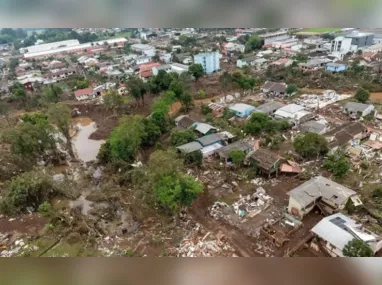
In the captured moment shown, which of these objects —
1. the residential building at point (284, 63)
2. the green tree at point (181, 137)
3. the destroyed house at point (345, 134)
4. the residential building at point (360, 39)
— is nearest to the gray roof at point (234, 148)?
the green tree at point (181, 137)

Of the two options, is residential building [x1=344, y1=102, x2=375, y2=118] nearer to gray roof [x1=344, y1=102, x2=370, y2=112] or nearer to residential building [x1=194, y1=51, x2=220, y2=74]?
gray roof [x1=344, y1=102, x2=370, y2=112]

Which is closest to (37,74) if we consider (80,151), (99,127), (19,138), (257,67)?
(99,127)

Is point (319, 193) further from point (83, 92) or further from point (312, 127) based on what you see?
point (83, 92)

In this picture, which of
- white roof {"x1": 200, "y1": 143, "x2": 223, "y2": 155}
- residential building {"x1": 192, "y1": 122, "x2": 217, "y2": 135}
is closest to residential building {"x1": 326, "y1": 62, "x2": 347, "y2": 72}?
residential building {"x1": 192, "y1": 122, "x2": 217, "y2": 135}

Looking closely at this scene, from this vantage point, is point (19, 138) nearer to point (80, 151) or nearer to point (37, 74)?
point (80, 151)

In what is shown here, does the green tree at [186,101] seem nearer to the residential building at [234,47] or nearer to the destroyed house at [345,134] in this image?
the destroyed house at [345,134]

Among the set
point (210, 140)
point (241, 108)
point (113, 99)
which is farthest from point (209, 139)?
point (113, 99)
